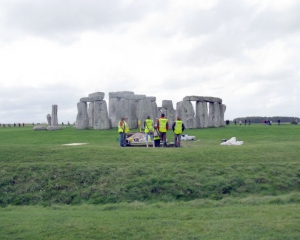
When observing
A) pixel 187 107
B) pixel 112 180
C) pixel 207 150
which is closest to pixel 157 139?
pixel 207 150

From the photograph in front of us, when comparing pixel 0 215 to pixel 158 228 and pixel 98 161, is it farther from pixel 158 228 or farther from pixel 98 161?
pixel 98 161

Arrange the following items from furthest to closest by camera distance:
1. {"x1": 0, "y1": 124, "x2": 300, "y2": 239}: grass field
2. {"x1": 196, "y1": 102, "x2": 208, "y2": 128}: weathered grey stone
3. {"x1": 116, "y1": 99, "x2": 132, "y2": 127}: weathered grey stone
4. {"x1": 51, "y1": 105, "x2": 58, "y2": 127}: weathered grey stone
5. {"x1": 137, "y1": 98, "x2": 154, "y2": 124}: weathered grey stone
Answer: {"x1": 51, "y1": 105, "x2": 58, "y2": 127}: weathered grey stone
{"x1": 196, "y1": 102, "x2": 208, "y2": 128}: weathered grey stone
{"x1": 116, "y1": 99, "x2": 132, "y2": 127}: weathered grey stone
{"x1": 137, "y1": 98, "x2": 154, "y2": 124}: weathered grey stone
{"x1": 0, "y1": 124, "x2": 300, "y2": 239}: grass field

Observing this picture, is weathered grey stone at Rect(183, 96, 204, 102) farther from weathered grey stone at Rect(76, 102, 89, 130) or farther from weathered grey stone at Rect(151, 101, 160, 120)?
weathered grey stone at Rect(76, 102, 89, 130)

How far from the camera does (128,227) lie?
710cm

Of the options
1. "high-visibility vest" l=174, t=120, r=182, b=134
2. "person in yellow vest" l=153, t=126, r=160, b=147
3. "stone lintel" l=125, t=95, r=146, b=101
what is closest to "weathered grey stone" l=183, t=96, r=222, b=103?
"stone lintel" l=125, t=95, r=146, b=101

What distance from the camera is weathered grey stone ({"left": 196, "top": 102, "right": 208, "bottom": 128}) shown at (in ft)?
119

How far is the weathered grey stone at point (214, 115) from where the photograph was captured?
38.0 m

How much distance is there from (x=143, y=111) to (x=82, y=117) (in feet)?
21.3

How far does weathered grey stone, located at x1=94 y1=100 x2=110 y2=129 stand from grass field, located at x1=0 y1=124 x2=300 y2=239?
18.4 meters

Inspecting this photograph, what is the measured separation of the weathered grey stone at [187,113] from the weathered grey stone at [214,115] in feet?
12.5


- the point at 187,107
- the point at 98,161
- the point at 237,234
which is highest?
the point at 187,107

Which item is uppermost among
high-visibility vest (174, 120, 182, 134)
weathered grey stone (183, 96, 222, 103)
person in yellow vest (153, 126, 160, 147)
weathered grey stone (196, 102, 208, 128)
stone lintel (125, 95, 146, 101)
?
stone lintel (125, 95, 146, 101)

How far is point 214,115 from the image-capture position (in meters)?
38.3

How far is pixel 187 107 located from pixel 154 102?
3144 millimetres
